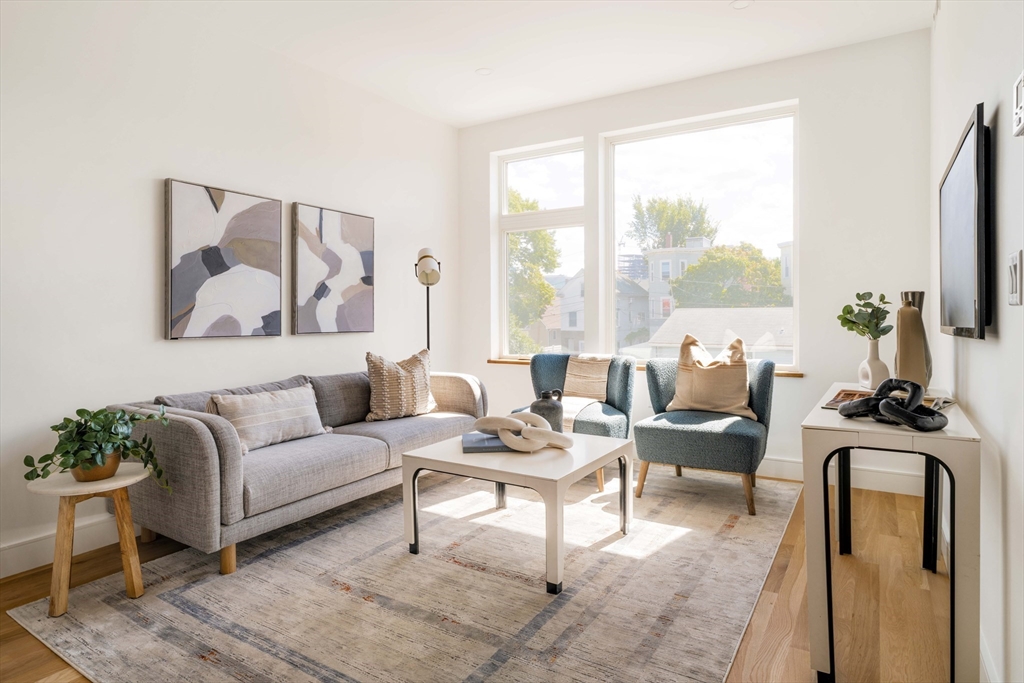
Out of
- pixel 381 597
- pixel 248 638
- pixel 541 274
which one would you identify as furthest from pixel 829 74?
pixel 248 638

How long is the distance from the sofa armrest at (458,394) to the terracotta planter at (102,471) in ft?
6.91

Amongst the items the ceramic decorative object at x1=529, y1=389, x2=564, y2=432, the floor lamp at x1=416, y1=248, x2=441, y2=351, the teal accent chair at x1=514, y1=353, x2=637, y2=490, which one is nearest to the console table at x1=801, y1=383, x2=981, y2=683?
the ceramic decorative object at x1=529, y1=389, x2=564, y2=432

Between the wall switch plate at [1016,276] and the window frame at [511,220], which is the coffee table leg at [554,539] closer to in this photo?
the wall switch plate at [1016,276]

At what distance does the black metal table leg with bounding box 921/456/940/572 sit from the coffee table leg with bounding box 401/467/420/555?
7.12ft

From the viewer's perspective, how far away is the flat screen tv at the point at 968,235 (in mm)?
1650

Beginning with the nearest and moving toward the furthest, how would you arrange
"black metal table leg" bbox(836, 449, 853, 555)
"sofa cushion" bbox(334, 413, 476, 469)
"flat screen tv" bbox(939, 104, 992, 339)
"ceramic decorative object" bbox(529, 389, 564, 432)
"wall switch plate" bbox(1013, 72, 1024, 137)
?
"wall switch plate" bbox(1013, 72, 1024, 137) → "flat screen tv" bbox(939, 104, 992, 339) → "black metal table leg" bbox(836, 449, 853, 555) → "ceramic decorative object" bbox(529, 389, 564, 432) → "sofa cushion" bbox(334, 413, 476, 469)

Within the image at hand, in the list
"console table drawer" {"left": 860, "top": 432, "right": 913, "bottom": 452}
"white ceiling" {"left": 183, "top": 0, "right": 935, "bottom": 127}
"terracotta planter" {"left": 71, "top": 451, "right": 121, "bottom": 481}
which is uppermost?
"white ceiling" {"left": 183, "top": 0, "right": 935, "bottom": 127}

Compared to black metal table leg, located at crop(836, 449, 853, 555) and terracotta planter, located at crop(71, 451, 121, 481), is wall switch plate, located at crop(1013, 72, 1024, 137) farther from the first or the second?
terracotta planter, located at crop(71, 451, 121, 481)

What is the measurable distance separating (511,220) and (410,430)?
2403 millimetres

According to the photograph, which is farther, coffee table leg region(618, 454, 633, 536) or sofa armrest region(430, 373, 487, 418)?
sofa armrest region(430, 373, 487, 418)

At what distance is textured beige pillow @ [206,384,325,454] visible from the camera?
294cm

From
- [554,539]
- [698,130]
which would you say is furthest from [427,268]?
[554,539]

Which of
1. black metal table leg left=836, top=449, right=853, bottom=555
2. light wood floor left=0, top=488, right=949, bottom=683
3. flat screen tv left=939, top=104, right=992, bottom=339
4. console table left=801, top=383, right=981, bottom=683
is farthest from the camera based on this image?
black metal table leg left=836, top=449, right=853, bottom=555

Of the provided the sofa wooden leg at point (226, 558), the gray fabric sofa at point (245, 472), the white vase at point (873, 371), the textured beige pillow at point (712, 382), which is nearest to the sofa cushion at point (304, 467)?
the gray fabric sofa at point (245, 472)
